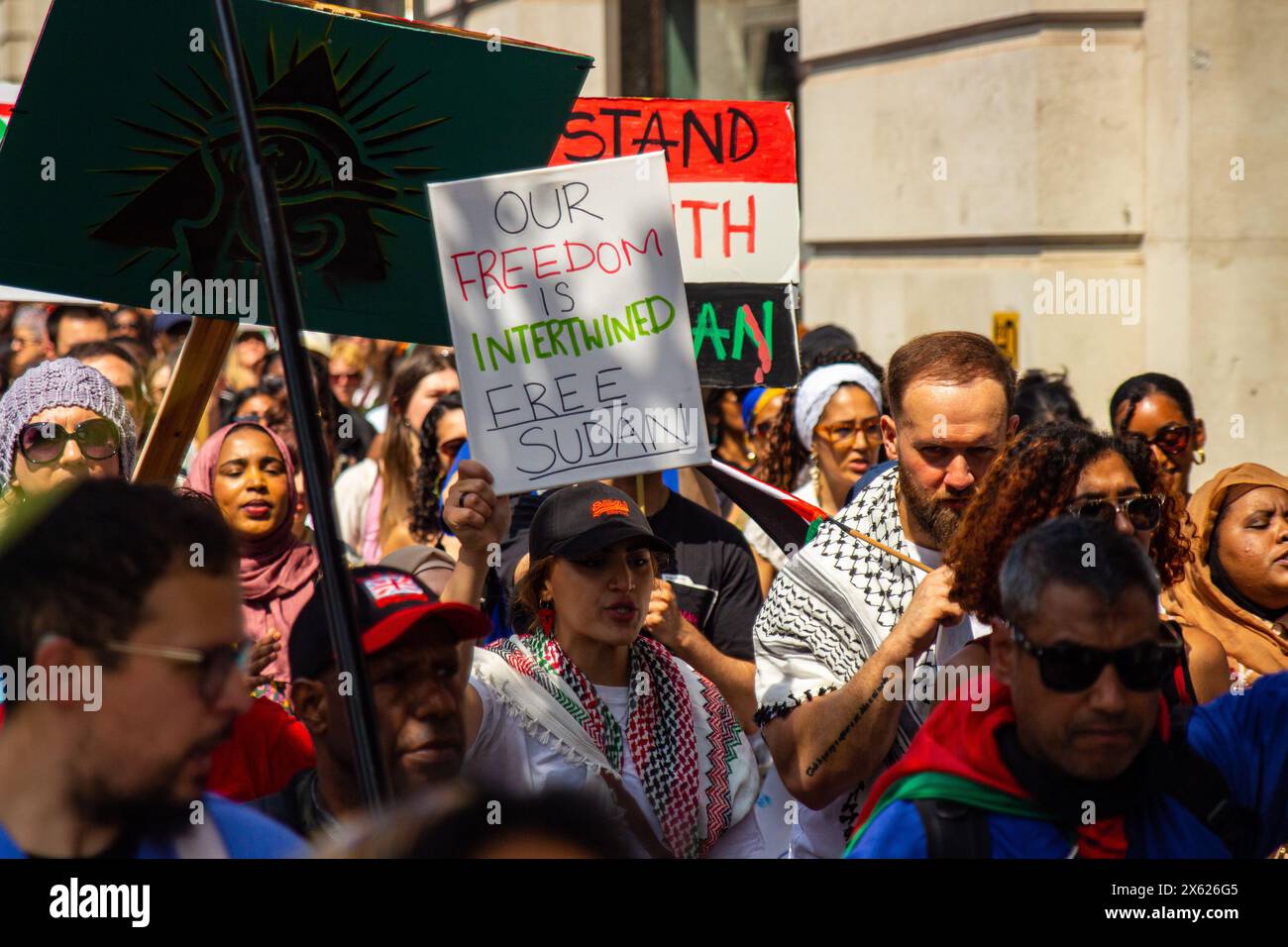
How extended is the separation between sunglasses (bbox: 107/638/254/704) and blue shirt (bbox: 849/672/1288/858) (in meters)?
0.90

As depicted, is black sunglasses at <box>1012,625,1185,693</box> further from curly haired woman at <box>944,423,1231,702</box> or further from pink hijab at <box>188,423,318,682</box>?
pink hijab at <box>188,423,318,682</box>

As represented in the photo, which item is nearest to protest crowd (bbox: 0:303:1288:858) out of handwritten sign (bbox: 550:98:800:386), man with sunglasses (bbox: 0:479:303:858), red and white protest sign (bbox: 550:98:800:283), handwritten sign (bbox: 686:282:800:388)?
man with sunglasses (bbox: 0:479:303:858)

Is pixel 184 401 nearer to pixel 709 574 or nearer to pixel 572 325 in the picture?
pixel 572 325

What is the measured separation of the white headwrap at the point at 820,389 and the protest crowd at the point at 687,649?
0.28 ft

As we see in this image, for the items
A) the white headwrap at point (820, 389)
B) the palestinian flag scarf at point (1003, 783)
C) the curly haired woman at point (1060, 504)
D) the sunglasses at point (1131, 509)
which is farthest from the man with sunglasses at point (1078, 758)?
the white headwrap at point (820, 389)

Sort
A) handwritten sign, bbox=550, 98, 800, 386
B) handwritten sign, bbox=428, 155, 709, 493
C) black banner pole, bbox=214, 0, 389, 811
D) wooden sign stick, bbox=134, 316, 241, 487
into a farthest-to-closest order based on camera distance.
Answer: handwritten sign, bbox=550, 98, 800, 386, handwritten sign, bbox=428, 155, 709, 493, wooden sign stick, bbox=134, 316, 241, 487, black banner pole, bbox=214, 0, 389, 811

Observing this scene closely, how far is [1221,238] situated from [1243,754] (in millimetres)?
5619

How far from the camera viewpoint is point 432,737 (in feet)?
9.37

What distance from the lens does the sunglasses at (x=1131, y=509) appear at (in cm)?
309

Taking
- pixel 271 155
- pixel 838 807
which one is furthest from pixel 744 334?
pixel 838 807

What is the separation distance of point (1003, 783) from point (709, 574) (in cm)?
223

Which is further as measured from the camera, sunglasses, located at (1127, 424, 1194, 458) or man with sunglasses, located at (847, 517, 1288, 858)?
sunglasses, located at (1127, 424, 1194, 458)

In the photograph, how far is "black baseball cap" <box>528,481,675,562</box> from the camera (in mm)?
3742
